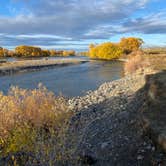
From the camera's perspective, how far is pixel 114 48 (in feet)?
271

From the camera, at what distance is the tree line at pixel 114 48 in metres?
81.1

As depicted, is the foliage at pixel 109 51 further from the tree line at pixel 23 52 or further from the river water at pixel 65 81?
the river water at pixel 65 81

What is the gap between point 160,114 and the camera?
24.1 feet

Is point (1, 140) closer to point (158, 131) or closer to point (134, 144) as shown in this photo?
point (134, 144)

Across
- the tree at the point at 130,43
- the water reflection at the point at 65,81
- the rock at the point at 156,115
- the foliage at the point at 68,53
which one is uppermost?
the tree at the point at 130,43

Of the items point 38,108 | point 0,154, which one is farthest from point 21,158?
point 38,108

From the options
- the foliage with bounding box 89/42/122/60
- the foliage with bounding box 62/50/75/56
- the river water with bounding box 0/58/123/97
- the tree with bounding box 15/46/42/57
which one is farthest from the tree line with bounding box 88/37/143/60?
the foliage with bounding box 62/50/75/56

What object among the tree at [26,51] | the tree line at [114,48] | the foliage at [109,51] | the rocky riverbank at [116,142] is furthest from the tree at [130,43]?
the rocky riverbank at [116,142]

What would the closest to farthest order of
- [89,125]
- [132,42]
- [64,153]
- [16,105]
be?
[64,153] → [16,105] → [89,125] → [132,42]

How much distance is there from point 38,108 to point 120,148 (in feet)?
9.60

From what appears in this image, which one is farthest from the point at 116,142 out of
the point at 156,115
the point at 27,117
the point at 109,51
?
the point at 109,51

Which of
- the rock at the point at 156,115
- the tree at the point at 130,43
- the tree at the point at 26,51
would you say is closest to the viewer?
the rock at the point at 156,115

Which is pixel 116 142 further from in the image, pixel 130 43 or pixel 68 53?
pixel 68 53

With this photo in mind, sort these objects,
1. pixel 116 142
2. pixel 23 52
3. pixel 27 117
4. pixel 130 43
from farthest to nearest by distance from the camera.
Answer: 1. pixel 23 52
2. pixel 130 43
3. pixel 27 117
4. pixel 116 142
